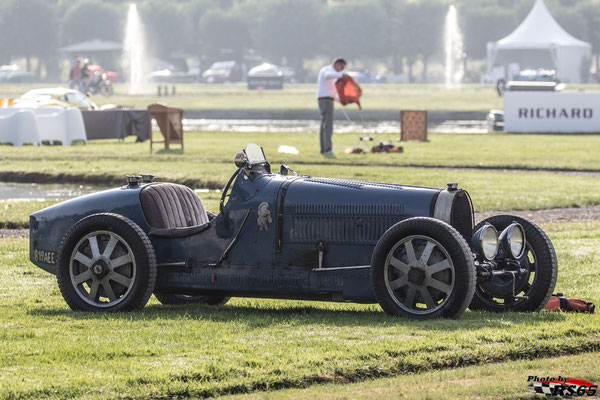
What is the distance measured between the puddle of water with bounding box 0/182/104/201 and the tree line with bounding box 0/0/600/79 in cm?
9748

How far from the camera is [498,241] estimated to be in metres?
8.35

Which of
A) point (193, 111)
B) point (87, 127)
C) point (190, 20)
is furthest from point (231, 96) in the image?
point (190, 20)

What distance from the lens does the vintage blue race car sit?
795cm

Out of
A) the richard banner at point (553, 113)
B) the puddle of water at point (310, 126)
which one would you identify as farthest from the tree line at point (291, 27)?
the richard banner at point (553, 113)

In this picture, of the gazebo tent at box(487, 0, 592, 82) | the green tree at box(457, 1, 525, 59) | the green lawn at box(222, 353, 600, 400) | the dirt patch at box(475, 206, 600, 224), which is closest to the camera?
the green lawn at box(222, 353, 600, 400)

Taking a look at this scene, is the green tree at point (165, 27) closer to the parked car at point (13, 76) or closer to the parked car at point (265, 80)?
the parked car at point (13, 76)

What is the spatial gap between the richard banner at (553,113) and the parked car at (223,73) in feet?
235

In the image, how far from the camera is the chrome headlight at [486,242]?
818 cm

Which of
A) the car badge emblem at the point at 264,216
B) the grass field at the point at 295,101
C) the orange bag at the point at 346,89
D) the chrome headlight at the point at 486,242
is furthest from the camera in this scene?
the grass field at the point at 295,101

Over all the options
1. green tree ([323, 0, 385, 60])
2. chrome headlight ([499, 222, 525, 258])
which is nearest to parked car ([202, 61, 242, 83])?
green tree ([323, 0, 385, 60])

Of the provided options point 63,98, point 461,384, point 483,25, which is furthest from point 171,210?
point 483,25

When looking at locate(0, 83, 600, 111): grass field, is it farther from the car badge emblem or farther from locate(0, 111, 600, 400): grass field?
the car badge emblem

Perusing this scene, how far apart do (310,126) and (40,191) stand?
24448mm

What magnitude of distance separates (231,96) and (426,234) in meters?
64.3
